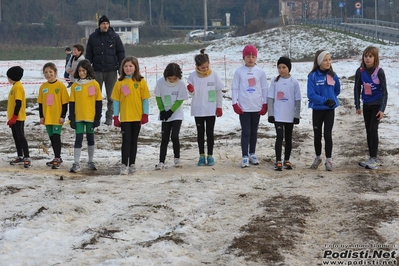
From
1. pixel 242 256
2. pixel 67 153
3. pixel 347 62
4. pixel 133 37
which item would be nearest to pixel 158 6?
pixel 133 37

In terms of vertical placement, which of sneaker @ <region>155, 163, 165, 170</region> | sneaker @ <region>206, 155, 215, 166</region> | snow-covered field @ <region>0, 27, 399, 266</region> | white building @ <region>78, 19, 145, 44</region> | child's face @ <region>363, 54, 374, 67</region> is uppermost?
white building @ <region>78, 19, 145, 44</region>

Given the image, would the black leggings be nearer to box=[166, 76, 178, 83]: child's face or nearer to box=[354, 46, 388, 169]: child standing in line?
box=[354, 46, 388, 169]: child standing in line

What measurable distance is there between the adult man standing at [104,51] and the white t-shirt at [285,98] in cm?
433

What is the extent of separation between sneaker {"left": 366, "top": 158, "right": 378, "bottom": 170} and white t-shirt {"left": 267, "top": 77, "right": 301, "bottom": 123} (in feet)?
4.05

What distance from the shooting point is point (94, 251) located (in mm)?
5797

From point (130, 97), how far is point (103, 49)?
3970 mm

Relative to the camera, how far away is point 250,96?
1032cm

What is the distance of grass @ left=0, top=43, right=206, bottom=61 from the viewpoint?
193 ft

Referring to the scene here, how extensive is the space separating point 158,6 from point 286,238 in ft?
314

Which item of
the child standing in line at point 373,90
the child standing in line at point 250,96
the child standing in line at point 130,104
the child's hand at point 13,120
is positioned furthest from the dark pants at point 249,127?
the child's hand at point 13,120

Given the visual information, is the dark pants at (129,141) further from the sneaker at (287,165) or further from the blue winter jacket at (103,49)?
the blue winter jacket at (103,49)

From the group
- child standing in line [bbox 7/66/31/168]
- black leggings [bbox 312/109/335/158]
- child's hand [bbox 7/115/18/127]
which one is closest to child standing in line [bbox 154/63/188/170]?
black leggings [bbox 312/109/335/158]

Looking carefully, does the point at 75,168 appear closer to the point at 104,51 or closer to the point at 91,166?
the point at 91,166

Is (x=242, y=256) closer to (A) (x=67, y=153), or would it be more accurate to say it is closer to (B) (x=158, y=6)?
(A) (x=67, y=153)
